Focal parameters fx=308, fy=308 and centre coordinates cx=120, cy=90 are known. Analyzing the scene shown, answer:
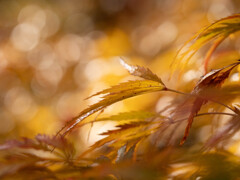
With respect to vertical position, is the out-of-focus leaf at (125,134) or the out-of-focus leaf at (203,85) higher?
the out-of-focus leaf at (203,85)

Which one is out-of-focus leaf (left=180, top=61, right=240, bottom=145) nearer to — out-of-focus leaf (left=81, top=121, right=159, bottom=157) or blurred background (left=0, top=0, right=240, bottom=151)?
out-of-focus leaf (left=81, top=121, right=159, bottom=157)

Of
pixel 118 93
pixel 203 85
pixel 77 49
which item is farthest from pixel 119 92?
pixel 77 49

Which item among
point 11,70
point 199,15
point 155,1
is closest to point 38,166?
point 199,15

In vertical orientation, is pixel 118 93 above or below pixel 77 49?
below

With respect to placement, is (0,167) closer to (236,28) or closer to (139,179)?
(139,179)

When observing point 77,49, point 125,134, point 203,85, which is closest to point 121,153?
point 125,134

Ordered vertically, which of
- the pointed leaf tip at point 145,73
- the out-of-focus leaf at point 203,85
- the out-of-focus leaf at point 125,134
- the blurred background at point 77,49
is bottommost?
the out-of-focus leaf at point 125,134

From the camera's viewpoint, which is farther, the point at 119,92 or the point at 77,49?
the point at 77,49

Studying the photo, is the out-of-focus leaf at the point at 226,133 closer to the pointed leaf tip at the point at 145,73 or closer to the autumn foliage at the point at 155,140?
the autumn foliage at the point at 155,140

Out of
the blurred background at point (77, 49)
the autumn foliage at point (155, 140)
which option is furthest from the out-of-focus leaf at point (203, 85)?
the blurred background at point (77, 49)

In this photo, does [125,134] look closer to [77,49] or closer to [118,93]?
[118,93]

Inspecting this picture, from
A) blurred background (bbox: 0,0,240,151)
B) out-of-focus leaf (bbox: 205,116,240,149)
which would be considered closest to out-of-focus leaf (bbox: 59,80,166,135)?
out-of-focus leaf (bbox: 205,116,240,149)
